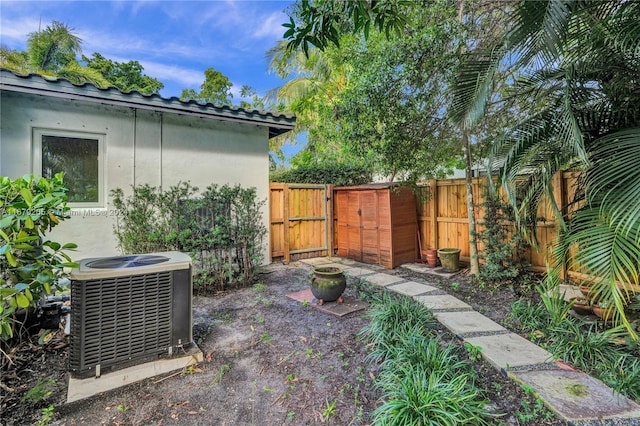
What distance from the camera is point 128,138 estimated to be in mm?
4996

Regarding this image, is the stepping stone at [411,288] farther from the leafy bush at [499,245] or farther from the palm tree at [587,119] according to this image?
the palm tree at [587,119]

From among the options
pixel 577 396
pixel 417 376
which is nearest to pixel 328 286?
pixel 417 376

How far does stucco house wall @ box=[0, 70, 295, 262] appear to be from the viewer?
13.8ft

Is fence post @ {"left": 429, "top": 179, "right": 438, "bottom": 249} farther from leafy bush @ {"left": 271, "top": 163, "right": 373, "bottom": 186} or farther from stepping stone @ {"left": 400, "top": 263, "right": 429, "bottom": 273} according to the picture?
leafy bush @ {"left": 271, "top": 163, "right": 373, "bottom": 186}

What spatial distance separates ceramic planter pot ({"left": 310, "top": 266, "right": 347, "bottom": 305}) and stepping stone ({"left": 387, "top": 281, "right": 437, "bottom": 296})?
118cm

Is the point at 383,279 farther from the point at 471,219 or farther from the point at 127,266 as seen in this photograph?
the point at 127,266

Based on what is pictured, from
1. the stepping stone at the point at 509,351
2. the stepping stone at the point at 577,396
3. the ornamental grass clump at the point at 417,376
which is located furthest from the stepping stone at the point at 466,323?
the stepping stone at the point at 577,396

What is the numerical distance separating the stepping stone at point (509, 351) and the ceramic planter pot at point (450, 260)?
260 cm

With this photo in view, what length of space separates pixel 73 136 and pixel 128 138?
721mm

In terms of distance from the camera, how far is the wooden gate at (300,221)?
265 inches

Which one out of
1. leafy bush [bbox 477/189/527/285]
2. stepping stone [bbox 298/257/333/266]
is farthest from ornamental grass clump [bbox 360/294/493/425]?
stepping stone [bbox 298/257/333/266]

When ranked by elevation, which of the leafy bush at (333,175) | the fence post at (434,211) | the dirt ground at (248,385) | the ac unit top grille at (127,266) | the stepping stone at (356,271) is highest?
the leafy bush at (333,175)

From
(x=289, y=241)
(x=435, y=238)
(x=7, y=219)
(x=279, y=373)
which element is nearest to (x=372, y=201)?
(x=435, y=238)

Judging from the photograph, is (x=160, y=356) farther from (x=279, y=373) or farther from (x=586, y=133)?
(x=586, y=133)
